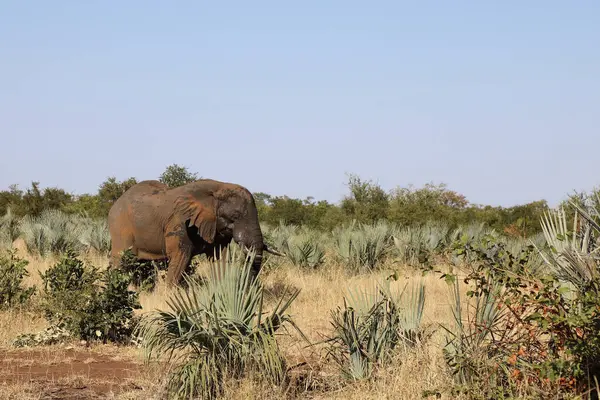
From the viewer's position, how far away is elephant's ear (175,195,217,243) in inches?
569

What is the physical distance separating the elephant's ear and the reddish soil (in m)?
4.41

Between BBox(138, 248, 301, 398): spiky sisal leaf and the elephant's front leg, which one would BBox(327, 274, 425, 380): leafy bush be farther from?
the elephant's front leg

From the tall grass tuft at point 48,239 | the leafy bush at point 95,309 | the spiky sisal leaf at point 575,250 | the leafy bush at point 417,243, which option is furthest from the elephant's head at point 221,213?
the spiky sisal leaf at point 575,250

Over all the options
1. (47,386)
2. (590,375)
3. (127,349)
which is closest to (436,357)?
(590,375)

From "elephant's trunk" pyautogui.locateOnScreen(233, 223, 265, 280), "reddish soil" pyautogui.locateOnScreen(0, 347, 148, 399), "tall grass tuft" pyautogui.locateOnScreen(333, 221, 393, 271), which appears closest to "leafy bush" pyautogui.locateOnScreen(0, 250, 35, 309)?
"reddish soil" pyautogui.locateOnScreen(0, 347, 148, 399)

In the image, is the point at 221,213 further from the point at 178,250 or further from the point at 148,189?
the point at 148,189

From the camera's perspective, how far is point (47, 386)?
8.20 meters

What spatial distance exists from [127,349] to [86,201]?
29306mm

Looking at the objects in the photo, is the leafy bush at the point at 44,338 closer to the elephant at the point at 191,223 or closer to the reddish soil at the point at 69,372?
the reddish soil at the point at 69,372

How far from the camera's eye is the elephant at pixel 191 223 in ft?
47.4

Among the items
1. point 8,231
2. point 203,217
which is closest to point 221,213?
point 203,217

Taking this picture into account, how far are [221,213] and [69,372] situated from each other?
5962 millimetres

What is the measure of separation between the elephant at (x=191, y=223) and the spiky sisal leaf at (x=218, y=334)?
250 inches

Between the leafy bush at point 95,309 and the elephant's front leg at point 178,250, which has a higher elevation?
the elephant's front leg at point 178,250
